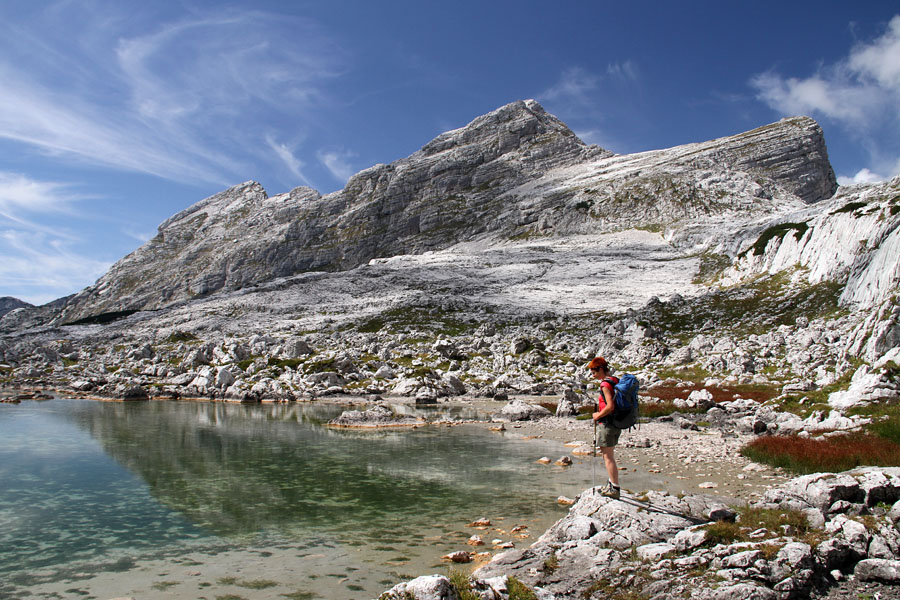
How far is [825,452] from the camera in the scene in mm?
16016

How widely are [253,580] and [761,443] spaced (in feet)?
57.8

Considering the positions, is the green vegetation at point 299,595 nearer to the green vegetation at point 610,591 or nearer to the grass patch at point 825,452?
the green vegetation at point 610,591

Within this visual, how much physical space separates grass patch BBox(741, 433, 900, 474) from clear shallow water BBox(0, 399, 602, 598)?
634 cm

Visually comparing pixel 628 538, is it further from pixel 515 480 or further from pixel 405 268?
pixel 405 268

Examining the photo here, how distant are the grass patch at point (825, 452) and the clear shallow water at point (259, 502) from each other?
20.8 feet

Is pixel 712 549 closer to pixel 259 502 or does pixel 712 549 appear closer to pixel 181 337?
pixel 259 502

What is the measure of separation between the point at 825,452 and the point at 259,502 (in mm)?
17222

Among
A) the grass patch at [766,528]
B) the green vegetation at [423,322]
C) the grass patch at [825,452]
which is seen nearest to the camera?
the grass patch at [766,528]

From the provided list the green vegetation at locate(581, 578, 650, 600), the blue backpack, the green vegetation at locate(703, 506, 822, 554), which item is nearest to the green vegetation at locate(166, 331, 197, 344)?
the blue backpack

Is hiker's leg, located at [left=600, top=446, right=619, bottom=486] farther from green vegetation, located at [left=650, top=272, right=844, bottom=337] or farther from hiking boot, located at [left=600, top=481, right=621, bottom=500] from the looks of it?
green vegetation, located at [left=650, top=272, right=844, bottom=337]

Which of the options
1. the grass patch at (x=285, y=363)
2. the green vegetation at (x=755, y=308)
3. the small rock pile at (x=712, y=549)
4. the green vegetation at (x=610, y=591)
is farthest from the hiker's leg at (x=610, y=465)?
the grass patch at (x=285, y=363)

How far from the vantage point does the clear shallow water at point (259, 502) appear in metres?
10.4

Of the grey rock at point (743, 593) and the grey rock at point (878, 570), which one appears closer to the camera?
the grey rock at point (743, 593)

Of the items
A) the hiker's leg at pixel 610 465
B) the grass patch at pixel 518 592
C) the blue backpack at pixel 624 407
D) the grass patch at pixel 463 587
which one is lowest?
the grass patch at pixel 518 592
